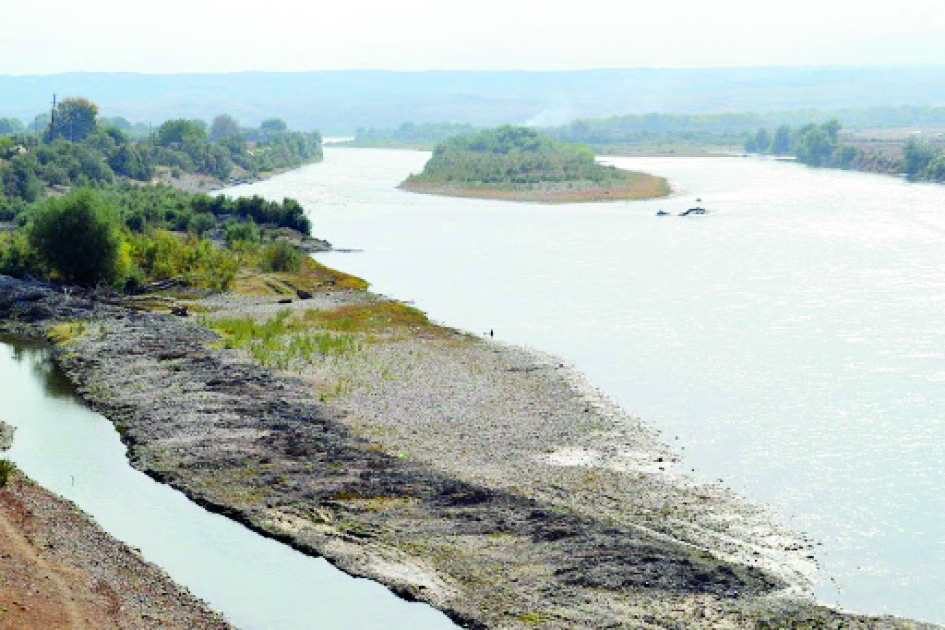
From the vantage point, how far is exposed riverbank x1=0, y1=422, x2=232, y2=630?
21.5m

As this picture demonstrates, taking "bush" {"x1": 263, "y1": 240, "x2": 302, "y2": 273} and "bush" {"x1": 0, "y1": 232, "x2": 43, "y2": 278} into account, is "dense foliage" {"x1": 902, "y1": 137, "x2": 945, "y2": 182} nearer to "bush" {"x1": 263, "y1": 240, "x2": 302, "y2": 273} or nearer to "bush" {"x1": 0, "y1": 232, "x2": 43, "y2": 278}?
"bush" {"x1": 263, "y1": 240, "x2": 302, "y2": 273}

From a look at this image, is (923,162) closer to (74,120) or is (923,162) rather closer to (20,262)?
(74,120)

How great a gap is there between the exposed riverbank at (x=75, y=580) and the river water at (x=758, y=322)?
1179 cm

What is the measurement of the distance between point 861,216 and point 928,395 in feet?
180

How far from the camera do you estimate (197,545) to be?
2620cm

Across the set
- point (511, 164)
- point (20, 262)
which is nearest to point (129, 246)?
point (20, 262)

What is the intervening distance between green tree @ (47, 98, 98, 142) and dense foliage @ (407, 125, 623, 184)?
35.8 meters

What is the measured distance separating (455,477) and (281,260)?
34.9 metres

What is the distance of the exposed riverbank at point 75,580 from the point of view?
21.5 metres

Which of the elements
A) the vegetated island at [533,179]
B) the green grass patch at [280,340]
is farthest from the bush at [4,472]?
the vegetated island at [533,179]

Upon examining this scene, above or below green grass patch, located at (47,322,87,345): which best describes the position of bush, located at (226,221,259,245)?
above

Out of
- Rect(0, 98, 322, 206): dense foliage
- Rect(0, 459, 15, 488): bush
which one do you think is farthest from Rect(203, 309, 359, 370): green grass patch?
Rect(0, 98, 322, 206): dense foliage

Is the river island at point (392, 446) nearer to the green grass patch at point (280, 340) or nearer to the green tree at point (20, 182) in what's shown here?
the green grass patch at point (280, 340)

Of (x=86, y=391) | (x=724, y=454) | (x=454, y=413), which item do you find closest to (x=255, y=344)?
(x=86, y=391)
